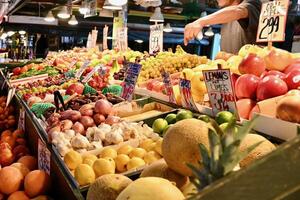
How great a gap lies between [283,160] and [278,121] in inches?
37.6

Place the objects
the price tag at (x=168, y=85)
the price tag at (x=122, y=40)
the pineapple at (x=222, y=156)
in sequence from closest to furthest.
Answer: the pineapple at (x=222, y=156)
the price tag at (x=168, y=85)
the price tag at (x=122, y=40)

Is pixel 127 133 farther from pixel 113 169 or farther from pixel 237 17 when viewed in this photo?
pixel 237 17

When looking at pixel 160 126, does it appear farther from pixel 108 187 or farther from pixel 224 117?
pixel 108 187

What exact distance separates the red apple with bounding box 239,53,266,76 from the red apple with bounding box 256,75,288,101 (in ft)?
0.70

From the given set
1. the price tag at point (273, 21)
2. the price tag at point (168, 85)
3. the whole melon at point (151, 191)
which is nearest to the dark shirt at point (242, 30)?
the price tag at point (273, 21)

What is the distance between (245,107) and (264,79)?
6.9 inches

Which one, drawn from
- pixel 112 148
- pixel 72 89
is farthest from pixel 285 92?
pixel 72 89

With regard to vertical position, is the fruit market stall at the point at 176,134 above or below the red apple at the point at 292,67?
below

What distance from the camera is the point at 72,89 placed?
346cm

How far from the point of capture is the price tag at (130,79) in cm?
272

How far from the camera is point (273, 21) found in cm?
227

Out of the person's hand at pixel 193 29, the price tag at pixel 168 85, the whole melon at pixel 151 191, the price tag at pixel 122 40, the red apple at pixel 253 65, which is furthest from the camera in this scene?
the price tag at pixel 122 40

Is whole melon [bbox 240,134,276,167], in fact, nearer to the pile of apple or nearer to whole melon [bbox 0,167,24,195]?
the pile of apple

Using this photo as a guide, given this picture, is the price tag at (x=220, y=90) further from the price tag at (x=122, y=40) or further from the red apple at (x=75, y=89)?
the price tag at (x=122, y=40)
